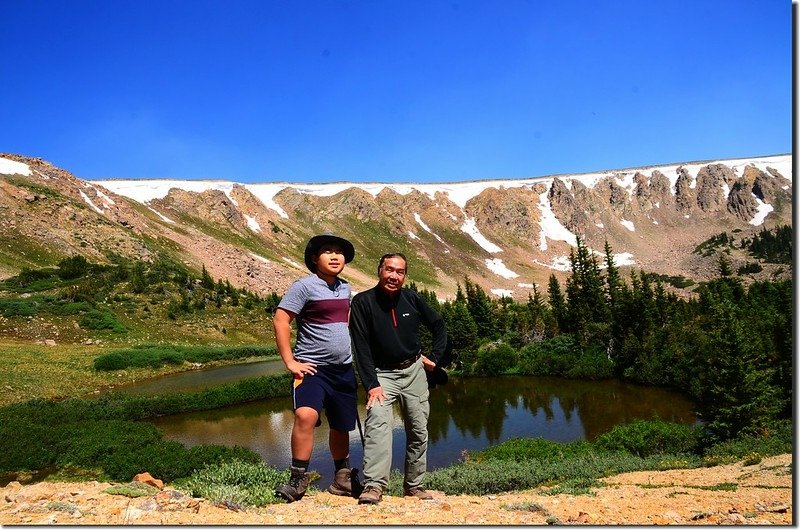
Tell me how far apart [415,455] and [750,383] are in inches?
788

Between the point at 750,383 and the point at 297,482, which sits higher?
the point at 297,482

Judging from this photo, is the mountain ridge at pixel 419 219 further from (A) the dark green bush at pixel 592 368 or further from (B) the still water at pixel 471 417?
(A) the dark green bush at pixel 592 368

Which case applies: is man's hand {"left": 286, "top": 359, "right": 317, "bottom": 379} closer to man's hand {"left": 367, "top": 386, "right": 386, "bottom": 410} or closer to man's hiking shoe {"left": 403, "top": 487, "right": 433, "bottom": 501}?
man's hand {"left": 367, "top": 386, "right": 386, "bottom": 410}

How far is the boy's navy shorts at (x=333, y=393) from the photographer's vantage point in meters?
5.55

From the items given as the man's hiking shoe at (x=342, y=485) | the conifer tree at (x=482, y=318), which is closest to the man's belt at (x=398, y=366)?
the man's hiking shoe at (x=342, y=485)

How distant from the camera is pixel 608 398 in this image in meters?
33.9

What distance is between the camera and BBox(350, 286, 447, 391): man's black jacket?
5.66 meters

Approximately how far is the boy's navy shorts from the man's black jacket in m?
0.24

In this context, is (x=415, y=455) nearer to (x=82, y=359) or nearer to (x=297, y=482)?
(x=297, y=482)

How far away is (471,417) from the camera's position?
2909cm

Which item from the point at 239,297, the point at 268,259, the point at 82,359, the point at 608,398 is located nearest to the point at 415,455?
the point at 608,398

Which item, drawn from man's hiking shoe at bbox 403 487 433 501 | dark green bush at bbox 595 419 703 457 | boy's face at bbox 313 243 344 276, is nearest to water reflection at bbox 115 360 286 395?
dark green bush at bbox 595 419 703 457

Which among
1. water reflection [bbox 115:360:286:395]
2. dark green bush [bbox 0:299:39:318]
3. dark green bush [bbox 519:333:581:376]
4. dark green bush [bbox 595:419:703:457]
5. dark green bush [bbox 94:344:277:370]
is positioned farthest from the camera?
dark green bush [bbox 0:299:39:318]

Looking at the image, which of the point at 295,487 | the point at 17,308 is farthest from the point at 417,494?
the point at 17,308
